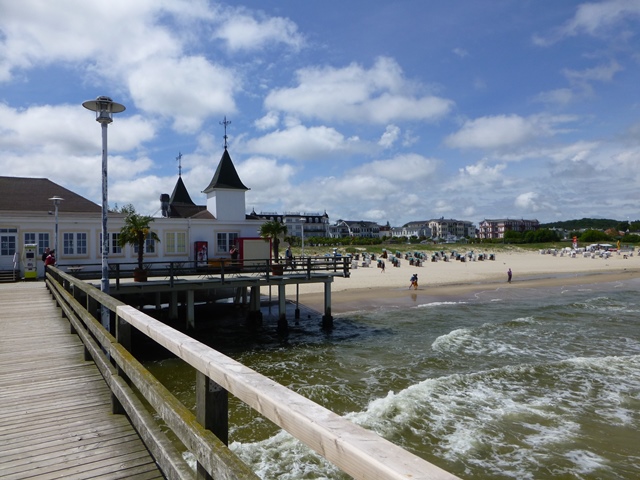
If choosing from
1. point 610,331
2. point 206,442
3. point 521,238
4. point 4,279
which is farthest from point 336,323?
point 521,238

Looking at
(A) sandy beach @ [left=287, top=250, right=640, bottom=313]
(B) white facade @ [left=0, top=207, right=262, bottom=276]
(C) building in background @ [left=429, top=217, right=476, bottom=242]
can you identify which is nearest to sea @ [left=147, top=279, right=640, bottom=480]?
(A) sandy beach @ [left=287, top=250, right=640, bottom=313]

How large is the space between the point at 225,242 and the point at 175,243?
297cm

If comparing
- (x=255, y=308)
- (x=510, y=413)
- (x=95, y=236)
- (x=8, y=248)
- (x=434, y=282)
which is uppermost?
(x=95, y=236)

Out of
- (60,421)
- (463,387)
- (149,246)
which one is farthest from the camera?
(149,246)

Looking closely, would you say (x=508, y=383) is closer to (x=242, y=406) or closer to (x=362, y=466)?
(x=242, y=406)

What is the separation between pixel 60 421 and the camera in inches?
172

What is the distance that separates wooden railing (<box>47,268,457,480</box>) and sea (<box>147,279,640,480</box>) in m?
5.72

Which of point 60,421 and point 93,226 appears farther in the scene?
point 93,226

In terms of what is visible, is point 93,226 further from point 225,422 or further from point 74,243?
point 225,422

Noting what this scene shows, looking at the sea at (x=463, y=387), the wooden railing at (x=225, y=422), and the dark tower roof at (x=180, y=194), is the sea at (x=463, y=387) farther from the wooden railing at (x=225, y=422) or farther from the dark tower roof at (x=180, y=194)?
the dark tower roof at (x=180, y=194)

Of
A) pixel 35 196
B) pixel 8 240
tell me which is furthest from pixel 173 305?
pixel 35 196

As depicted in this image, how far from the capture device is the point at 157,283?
60.2 feet

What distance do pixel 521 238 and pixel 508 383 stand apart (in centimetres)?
12927

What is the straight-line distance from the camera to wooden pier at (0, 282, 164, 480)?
3430 mm
